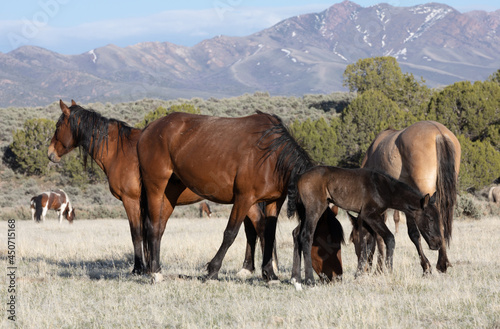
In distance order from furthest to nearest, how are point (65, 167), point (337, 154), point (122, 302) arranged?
point (65, 167), point (337, 154), point (122, 302)

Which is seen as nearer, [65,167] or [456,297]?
[456,297]

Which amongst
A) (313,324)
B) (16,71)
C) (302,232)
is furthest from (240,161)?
(16,71)

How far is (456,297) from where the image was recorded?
5.12 meters

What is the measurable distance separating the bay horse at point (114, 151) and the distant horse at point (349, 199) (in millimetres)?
2473

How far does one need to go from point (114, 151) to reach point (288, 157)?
3.44m

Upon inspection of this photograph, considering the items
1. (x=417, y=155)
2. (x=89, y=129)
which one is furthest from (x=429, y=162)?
(x=89, y=129)

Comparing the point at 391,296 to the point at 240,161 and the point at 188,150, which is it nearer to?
the point at 240,161

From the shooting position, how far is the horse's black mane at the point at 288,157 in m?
6.28

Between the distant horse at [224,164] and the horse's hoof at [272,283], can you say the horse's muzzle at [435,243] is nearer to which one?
the distant horse at [224,164]

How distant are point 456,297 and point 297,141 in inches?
105

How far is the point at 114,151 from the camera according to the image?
851cm

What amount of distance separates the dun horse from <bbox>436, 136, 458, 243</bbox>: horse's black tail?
236 centimetres

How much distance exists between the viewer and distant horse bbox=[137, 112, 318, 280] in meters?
6.29

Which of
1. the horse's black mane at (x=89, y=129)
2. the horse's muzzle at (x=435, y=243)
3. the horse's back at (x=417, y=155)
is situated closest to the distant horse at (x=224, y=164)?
the horse's black mane at (x=89, y=129)
